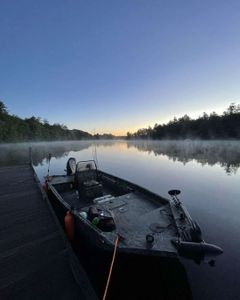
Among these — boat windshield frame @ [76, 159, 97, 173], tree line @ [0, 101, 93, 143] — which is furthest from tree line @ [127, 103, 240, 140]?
boat windshield frame @ [76, 159, 97, 173]

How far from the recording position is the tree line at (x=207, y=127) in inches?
2601

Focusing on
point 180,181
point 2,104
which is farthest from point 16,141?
point 180,181

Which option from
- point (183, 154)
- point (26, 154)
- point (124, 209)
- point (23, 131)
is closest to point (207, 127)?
point (183, 154)

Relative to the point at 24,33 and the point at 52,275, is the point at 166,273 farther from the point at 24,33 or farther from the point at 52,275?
the point at 24,33

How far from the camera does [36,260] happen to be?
144 inches

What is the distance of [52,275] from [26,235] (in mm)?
1817

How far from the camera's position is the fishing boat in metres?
3.15

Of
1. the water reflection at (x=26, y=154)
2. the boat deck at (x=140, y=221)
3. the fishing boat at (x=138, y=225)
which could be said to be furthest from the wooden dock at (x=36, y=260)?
the water reflection at (x=26, y=154)

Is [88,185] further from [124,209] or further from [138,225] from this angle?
[138,225]

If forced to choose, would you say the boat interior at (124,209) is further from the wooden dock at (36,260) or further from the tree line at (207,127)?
the tree line at (207,127)

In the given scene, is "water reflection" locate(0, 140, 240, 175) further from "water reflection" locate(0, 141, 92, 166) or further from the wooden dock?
the wooden dock

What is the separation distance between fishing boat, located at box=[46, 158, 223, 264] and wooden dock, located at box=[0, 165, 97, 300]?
2.13 ft

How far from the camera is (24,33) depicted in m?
12.6

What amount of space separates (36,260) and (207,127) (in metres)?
82.5
